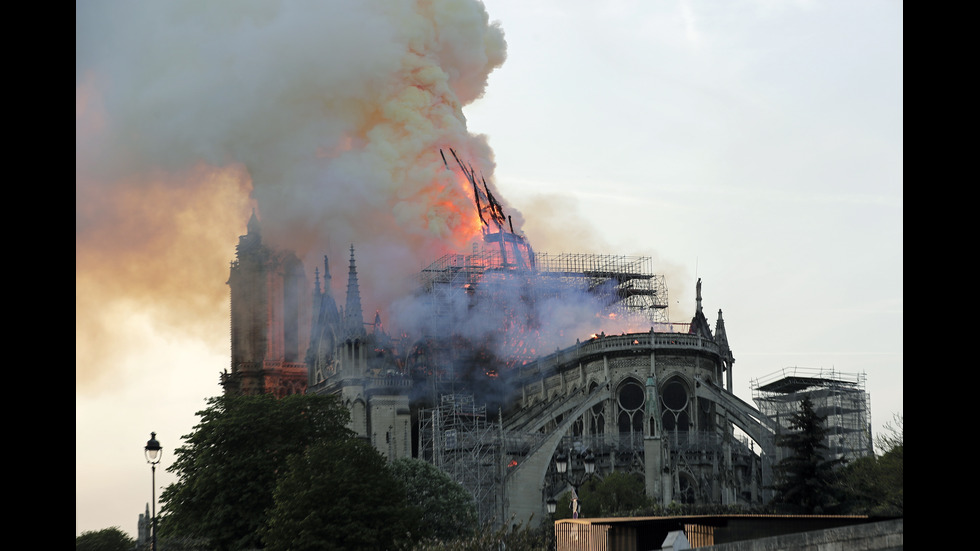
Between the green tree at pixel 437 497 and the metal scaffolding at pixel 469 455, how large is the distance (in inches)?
225

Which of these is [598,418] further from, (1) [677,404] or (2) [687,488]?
(2) [687,488]

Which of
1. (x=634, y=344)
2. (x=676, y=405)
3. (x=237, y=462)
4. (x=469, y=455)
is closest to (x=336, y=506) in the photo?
(x=237, y=462)

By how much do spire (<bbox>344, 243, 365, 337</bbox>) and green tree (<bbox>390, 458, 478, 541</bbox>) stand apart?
19608 mm

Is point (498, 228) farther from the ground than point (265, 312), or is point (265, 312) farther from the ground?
point (498, 228)

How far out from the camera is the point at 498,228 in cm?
8938

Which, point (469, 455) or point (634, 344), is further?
point (634, 344)

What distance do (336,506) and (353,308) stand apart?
116ft

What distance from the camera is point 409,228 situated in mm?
87688

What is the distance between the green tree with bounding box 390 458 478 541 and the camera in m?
57.0

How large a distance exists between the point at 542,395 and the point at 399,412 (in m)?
9.10

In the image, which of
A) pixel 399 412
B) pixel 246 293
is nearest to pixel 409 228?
pixel 399 412
